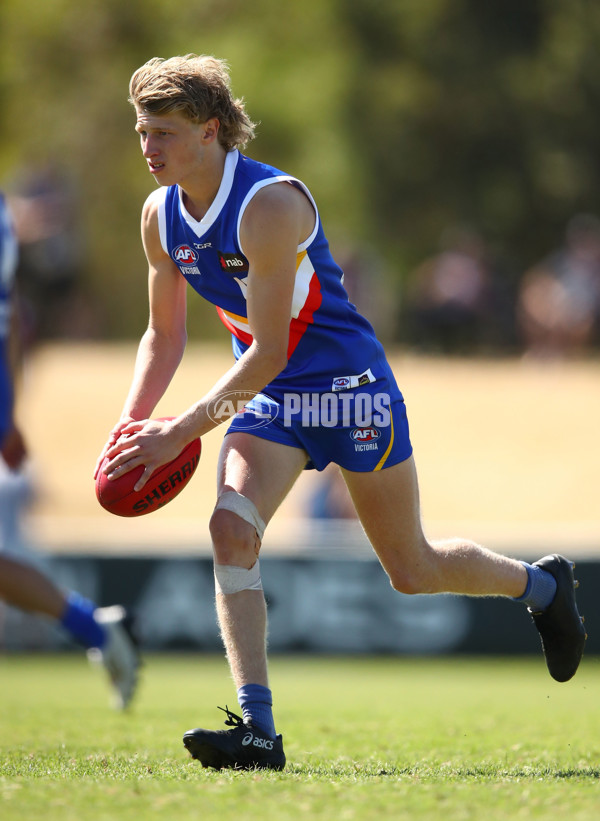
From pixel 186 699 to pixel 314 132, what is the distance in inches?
876

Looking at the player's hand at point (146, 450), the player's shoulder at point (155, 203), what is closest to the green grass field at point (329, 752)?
the player's hand at point (146, 450)

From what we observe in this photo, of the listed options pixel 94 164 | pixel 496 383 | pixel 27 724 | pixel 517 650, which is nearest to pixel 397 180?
pixel 94 164

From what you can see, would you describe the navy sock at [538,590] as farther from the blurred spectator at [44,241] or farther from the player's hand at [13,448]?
the blurred spectator at [44,241]

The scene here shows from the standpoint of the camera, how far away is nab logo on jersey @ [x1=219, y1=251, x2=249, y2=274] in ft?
14.8

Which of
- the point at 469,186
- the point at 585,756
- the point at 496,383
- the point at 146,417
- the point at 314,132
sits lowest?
the point at 585,756

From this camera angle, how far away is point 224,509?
14.5ft

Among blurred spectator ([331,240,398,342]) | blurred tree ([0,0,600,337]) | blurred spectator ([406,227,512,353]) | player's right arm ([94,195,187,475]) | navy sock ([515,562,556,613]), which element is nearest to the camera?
player's right arm ([94,195,187,475])

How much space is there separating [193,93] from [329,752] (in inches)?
98.9

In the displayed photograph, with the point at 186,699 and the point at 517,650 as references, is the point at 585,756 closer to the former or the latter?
the point at 186,699

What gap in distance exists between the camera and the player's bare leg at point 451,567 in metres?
4.71

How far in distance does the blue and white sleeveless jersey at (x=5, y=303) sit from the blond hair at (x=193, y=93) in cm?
213

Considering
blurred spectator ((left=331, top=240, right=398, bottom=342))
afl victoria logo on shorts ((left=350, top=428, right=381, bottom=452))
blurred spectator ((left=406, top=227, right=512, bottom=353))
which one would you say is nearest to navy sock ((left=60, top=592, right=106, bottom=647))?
afl victoria logo on shorts ((left=350, top=428, right=381, bottom=452))

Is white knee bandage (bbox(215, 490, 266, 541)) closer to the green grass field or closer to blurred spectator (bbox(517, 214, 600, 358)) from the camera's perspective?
the green grass field

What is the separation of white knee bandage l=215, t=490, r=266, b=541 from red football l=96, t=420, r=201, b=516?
19cm
